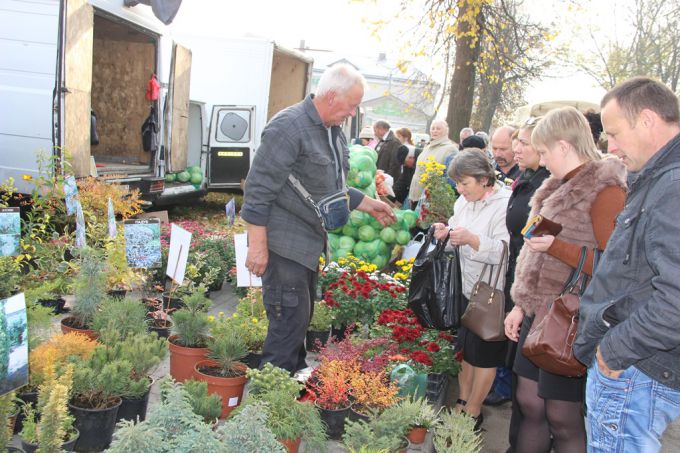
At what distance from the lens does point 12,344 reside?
7.01 feet

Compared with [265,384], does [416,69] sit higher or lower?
higher

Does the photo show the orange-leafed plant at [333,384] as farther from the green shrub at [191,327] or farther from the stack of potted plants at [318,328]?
the stack of potted plants at [318,328]

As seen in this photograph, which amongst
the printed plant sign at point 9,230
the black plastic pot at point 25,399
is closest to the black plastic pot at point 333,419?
the black plastic pot at point 25,399

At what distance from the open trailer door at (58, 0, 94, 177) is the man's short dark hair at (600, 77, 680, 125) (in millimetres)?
5554

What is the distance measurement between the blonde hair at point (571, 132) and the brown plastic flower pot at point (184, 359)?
2190 millimetres

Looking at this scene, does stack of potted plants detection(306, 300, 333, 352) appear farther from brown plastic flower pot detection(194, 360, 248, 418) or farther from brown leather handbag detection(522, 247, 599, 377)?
brown leather handbag detection(522, 247, 599, 377)

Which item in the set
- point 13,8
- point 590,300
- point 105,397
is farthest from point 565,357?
point 13,8

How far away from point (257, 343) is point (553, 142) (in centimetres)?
219

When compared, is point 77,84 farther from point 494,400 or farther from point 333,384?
point 494,400

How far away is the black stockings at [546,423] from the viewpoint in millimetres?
2723

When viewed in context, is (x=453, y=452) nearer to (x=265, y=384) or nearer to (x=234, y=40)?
(x=265, y=384)

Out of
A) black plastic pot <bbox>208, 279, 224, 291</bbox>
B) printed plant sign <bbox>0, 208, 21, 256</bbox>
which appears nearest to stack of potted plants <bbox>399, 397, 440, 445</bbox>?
printed plant sign <bbox>0, 208, 21, 256</bbox>

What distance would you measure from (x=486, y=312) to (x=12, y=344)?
2353 mm

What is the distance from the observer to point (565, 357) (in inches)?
94.7
